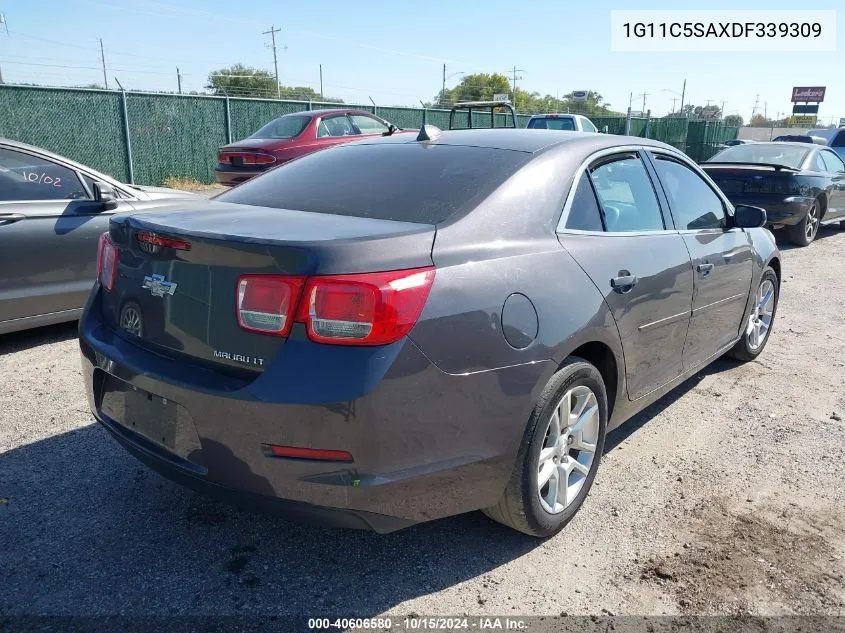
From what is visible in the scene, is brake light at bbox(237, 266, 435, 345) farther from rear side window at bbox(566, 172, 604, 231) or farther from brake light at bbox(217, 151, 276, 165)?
brake light at bbox(217, 151, 276, 165)

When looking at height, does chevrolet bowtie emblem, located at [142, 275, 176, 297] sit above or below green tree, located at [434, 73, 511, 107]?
below

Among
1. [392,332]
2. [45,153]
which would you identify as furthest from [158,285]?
[45,153]

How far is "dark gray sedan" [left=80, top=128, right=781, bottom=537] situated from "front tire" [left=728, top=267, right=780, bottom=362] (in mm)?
1855

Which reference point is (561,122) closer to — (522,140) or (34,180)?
(34,180)

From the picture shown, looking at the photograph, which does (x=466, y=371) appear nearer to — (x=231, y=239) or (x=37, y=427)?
(x=231, y=239)

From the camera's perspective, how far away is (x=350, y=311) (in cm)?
207

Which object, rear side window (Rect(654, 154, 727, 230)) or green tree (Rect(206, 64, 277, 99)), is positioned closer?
rear side window (Rect(654, 154, 727, 230))

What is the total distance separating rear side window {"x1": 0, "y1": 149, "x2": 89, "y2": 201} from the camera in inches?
187

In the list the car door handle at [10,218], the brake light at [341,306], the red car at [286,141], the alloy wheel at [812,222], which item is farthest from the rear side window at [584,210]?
the alloy wheel at [812,222]

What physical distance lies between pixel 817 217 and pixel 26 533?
36.1 ft

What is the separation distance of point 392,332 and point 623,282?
1.30 metres

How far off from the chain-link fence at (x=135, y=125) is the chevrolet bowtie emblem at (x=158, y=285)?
12.9m

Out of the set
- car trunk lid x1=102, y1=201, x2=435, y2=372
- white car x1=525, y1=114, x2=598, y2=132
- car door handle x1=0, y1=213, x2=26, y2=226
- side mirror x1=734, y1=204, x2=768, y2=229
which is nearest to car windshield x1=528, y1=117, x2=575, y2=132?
white car x1=525, y1=114, x2=598, y2=132

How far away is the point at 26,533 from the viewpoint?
2.74 meters
